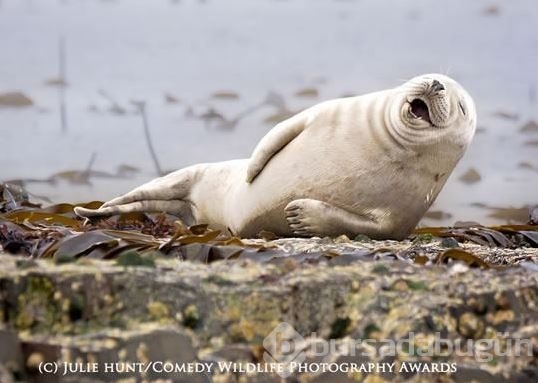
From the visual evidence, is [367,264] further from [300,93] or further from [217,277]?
[300,93]

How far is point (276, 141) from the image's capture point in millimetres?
A: 4117

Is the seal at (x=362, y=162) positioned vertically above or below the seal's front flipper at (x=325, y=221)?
above

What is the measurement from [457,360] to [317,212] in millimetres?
1745

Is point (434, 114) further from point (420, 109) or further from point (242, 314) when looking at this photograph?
point (242, 314)

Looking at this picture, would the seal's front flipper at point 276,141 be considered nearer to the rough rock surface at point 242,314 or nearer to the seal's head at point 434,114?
the seal's head at point 434,114

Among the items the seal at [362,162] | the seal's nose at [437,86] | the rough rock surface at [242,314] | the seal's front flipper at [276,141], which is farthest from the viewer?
the seal's front flipper at [276,141]

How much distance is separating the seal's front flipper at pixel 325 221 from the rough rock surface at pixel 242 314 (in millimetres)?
1539

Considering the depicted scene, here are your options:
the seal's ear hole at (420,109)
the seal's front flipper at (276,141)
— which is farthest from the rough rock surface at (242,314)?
the seal's front flipper at (276,141)

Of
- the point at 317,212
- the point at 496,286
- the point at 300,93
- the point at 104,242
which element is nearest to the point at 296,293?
the point at 496,286

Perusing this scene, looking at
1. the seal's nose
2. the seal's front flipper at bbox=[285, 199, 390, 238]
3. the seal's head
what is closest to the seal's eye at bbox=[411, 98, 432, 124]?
the seal's head

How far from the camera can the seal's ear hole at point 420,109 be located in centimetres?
388

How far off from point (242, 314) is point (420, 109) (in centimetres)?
201

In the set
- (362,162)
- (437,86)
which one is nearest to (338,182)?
(362,162)

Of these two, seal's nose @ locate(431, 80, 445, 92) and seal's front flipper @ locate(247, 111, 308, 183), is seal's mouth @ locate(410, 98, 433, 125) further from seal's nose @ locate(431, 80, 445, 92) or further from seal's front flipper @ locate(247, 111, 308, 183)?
seal's front flipper @ locate(247, 111, 308, 183)
